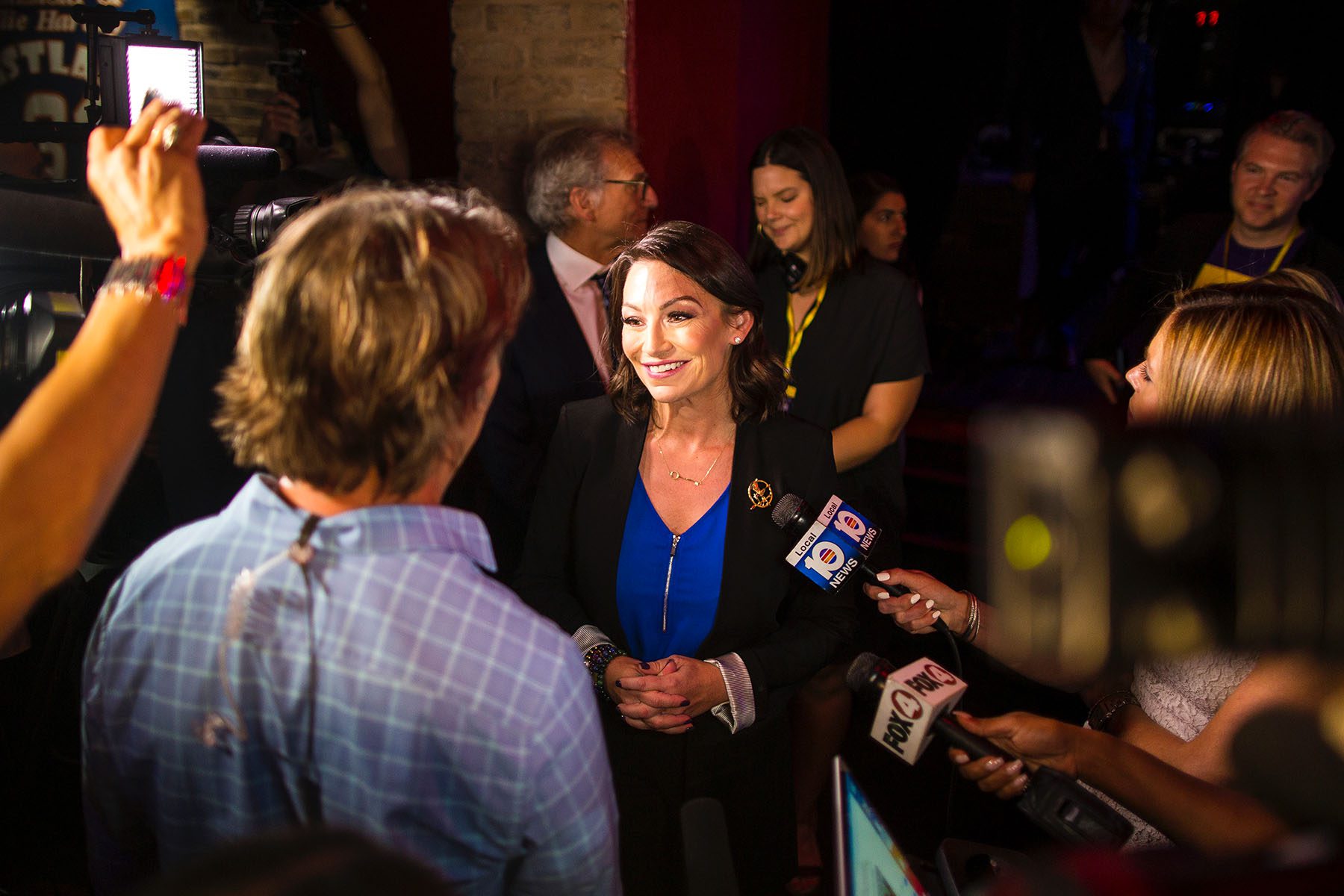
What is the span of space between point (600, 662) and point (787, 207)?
158 cm

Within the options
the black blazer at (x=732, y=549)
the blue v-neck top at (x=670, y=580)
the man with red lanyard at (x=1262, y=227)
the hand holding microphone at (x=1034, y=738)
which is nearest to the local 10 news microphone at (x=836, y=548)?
the black blazer at (x=732, y=549)

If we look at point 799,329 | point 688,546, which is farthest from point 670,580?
point 799,329

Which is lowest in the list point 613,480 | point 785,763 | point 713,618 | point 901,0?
point 785,763

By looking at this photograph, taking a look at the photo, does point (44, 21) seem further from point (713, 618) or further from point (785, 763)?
point (785, 763)

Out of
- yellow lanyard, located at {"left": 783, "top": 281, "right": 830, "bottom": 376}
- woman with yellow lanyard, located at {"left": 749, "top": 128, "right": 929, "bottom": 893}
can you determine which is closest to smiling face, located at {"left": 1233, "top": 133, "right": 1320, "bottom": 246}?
woman with yellow lanyard, located at {"left": 749, "top": 128, "right": 929, "bottom": 893}

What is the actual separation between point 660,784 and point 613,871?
34.9 inches

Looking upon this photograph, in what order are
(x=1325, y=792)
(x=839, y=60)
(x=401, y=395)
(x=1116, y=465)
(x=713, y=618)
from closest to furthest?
(x=1325, y=792) → (x=401, y=395) → (x=1116, y=465) → (x=713, y=618) → (x=839, y=60)

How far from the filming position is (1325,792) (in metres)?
0.60

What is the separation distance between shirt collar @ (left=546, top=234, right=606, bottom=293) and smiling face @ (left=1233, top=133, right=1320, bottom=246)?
1.91 m

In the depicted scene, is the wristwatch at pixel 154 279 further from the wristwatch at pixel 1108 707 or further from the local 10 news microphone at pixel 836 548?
the wristwatch at pixel 1108 707

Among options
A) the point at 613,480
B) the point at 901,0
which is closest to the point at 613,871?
the point at 613,480

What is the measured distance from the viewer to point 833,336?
2.71 metres

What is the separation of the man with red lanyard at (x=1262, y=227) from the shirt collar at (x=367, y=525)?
2.33 m

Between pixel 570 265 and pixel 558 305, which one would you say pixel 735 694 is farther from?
pixel 570 265
